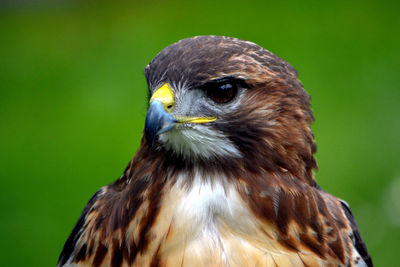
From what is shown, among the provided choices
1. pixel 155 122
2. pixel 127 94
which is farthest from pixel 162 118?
pixel 127 94

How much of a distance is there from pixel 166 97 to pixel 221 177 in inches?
16.6

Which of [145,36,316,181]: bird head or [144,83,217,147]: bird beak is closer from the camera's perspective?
[144,83,217,147]: bird beak

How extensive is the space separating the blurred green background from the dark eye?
10.7ft

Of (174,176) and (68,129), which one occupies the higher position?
(174,176)

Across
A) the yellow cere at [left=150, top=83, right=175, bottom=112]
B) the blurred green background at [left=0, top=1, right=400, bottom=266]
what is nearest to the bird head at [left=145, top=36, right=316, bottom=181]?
the yellow cere at [left=150, top=83, right=175, bottom=112]

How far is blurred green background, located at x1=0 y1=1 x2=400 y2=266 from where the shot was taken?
5.90 meters

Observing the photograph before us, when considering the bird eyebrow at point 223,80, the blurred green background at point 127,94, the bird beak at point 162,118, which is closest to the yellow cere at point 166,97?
the bird beak at point 162,118

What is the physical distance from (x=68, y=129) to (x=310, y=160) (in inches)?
180

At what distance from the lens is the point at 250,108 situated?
2.75 meters

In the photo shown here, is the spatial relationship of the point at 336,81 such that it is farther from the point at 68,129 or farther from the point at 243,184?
the point at 243,184

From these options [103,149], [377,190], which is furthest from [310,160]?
[103,149]

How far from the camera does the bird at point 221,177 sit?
8.76ft

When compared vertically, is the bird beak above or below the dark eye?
below

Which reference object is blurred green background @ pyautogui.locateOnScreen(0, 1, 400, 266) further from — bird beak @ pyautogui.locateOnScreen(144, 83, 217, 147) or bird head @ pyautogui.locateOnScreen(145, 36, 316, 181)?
bird beak @ pyautogui.locateOnScreen(144, 83, 217, 147)
